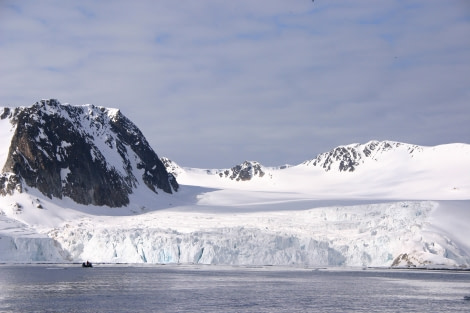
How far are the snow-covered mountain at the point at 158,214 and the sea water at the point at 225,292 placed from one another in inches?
555


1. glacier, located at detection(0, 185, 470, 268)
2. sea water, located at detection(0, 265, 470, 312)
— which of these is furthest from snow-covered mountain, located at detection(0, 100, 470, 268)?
sea water, located at detection(0, 265, 470, 312)

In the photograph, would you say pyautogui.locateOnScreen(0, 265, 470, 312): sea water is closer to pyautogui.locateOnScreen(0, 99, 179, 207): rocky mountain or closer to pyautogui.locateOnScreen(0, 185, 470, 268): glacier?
pyautogui.locateOnScreen(0, 185, 470, 268): glacier

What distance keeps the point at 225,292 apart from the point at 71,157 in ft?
255

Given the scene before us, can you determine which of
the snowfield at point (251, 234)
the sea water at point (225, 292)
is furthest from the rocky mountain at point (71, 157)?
the sea water at point (225, 292)

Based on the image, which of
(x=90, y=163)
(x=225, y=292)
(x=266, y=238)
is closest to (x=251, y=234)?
(x=266, y=238)

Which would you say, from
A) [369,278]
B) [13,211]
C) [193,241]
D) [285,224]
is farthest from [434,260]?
[13,211]

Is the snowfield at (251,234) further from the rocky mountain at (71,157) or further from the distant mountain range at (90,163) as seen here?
the distant mountain range at (90,163)

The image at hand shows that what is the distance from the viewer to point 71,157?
132375 millimetres

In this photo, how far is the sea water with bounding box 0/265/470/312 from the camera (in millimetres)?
50594

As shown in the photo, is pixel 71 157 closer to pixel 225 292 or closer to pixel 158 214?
pixel 158 214

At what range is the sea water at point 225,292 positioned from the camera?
50.6 m

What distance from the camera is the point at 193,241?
325 ft

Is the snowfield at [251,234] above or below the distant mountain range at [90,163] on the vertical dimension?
below

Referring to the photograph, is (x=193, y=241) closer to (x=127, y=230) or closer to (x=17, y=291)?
(x=127, y=230)
